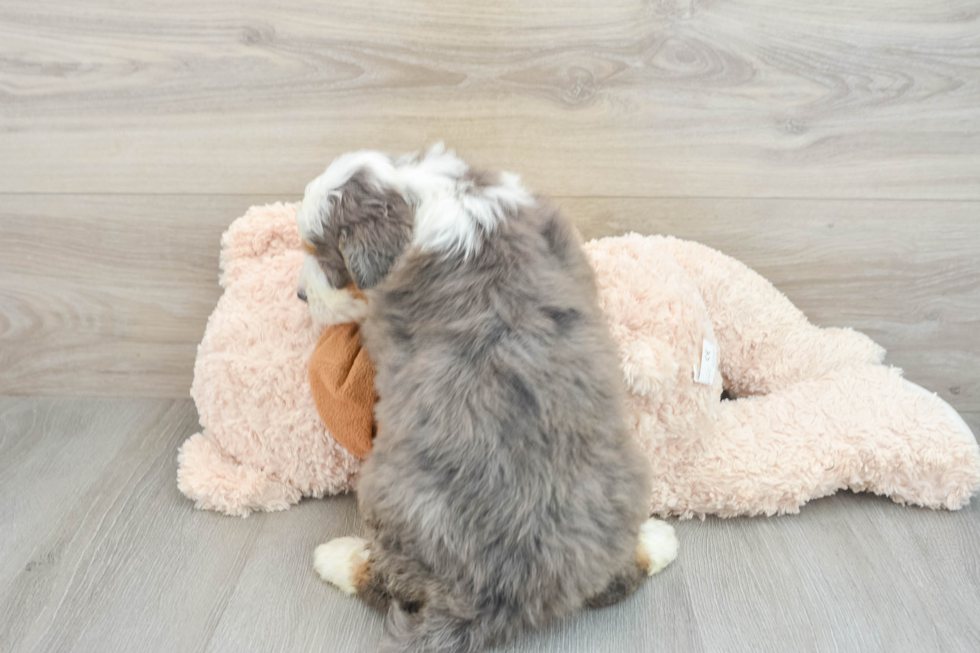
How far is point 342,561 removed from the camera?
4.07ft

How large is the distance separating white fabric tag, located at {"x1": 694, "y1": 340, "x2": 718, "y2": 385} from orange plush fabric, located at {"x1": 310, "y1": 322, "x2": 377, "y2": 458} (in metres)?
0.64

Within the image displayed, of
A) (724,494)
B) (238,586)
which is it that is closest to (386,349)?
(238,586)

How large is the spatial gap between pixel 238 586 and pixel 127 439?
63cm

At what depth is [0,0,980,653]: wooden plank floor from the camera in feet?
4.21

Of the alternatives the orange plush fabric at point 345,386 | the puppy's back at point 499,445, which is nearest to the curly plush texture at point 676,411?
the orange plush fabric at point 345,386

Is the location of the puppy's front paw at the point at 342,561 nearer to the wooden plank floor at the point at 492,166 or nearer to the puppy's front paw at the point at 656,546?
the wooden plank floor at the point at 492,166

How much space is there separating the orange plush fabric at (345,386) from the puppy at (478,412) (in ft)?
0.47

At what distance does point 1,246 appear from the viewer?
1.67 meters

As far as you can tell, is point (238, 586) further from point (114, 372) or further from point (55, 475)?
point (114, 372)

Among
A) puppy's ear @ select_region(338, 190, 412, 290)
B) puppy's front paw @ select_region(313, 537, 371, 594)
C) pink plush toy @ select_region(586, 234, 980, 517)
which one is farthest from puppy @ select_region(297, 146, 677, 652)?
pink plush toy @ select_region(586, 234, 980, 517)

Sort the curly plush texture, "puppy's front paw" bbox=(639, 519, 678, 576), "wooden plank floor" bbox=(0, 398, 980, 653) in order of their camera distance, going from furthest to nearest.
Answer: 1. the curly plush texture
2. "puppy's front paw" bbox=(639, 519, 678, 576)
3. "wooden plank floor" bbox=(0, 398, 980, 653)

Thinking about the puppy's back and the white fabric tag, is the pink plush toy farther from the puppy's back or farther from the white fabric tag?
the puppy's back

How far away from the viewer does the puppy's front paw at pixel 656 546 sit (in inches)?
48.9

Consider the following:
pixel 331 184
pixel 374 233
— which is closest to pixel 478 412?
pixel 374 233
